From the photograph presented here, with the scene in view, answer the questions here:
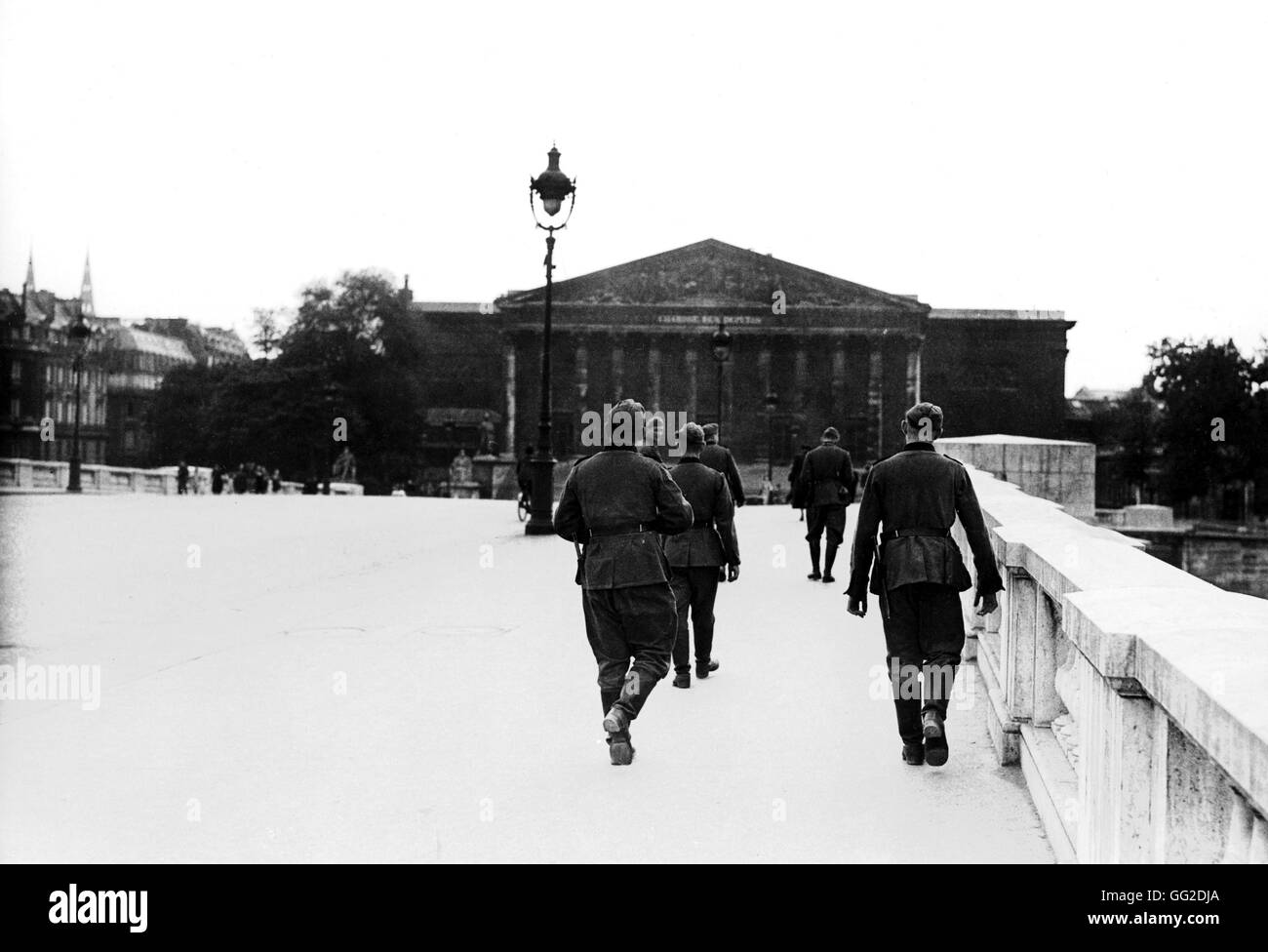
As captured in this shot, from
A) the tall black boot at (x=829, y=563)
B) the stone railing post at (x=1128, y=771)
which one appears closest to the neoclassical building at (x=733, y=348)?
A: the tall black boot at (x=829, y=563)

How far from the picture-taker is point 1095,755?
10.9ft

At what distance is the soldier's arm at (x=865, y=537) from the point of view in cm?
634

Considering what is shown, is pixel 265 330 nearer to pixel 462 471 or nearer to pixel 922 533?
pixel 462 471

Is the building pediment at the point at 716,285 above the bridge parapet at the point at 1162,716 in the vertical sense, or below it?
above

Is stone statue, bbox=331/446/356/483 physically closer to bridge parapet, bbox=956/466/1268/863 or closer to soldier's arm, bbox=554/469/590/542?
soldier's arm, bbox=554/469/590/542

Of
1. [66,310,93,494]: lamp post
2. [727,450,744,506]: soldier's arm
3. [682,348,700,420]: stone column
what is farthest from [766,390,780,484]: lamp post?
[727,450,744,506]: soldier's arm

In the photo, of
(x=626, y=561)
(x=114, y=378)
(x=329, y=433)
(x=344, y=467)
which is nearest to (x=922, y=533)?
(x=626, y=561)

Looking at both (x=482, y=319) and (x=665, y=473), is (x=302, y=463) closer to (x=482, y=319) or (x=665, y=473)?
(x=482, y=319)

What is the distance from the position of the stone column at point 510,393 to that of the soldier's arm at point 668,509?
70092mm

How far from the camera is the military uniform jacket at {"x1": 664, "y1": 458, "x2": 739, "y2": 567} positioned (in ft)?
28.0

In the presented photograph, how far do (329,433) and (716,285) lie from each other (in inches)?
1001

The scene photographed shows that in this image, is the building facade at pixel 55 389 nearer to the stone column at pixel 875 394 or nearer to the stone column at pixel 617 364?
the stone column at pixel 617 364

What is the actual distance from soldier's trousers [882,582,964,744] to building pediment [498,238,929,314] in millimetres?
71025
